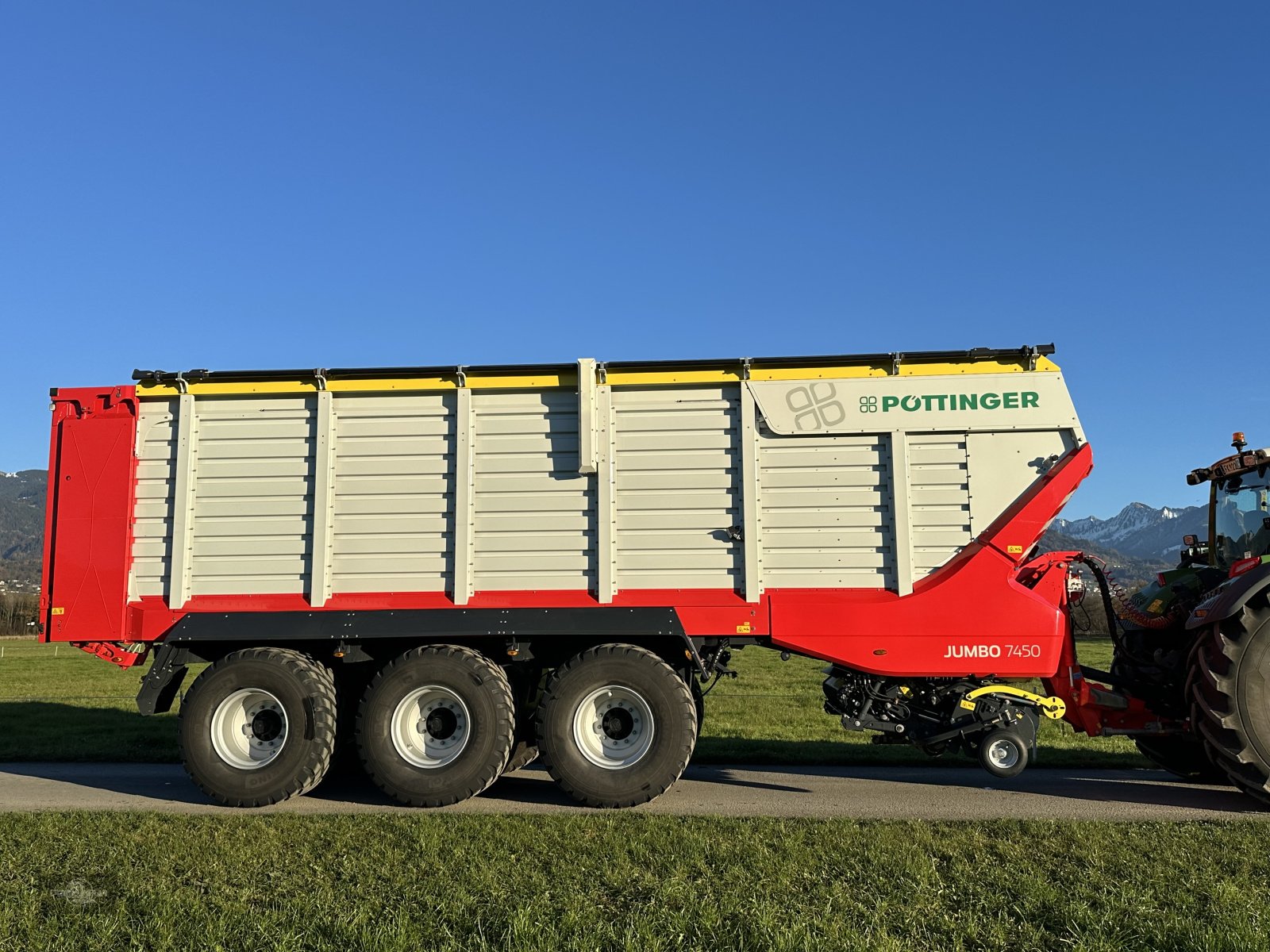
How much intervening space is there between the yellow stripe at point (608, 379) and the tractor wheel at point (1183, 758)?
366 cm

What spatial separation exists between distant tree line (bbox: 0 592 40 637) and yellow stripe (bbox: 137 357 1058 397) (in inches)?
1882

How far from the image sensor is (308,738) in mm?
7684

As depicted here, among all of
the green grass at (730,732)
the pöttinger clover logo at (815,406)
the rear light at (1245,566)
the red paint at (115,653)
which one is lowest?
the green grass at (730,732)

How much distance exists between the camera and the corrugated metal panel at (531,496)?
7.92 metres

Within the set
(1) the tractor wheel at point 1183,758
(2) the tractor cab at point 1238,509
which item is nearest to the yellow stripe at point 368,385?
(2) the tractor cab at point 1238,509

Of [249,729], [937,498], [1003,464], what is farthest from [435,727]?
[1003,464]

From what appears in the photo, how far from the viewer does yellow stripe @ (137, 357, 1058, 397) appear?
26.4 feet

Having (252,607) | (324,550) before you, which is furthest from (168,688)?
(324,550)

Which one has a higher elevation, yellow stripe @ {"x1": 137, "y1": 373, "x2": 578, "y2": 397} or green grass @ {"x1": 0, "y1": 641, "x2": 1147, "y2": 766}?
yellow stripe @ {"x1": 137, "y1": 373, "x2": 578, "y2": 397}

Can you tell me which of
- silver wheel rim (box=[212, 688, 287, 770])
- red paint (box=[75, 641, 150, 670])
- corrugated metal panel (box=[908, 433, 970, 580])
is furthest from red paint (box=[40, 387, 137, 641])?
corrugated metal panel (box=[908, 433, 970, 580])

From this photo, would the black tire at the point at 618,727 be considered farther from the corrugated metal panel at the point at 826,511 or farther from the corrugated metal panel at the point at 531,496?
the corrugated metal panel at the point at 826,511

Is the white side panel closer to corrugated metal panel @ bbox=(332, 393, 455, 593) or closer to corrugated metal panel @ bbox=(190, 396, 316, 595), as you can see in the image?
corrugated metal panel @ bbox=(332, 393, 455, 593)

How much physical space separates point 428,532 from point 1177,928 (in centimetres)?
589

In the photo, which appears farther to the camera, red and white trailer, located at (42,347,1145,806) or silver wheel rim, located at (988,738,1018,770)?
red and white trailer, located at (42,347,1145,806)
